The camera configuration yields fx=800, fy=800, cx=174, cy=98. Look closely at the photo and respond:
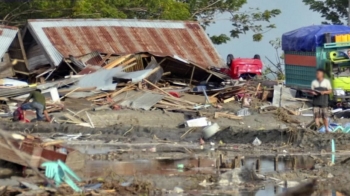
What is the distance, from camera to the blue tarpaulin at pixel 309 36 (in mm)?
25812

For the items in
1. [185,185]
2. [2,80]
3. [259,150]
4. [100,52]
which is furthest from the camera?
[100,52]

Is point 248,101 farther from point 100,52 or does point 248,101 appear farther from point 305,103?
point 100,52

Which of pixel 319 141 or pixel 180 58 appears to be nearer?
pixel 319 141

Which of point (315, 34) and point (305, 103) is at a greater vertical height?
point (315, 34)

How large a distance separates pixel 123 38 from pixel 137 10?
6.56m

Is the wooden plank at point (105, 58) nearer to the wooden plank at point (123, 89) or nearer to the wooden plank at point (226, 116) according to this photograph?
the wooden plank at point (123, 89)

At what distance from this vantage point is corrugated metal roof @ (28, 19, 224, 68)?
93.2 ft

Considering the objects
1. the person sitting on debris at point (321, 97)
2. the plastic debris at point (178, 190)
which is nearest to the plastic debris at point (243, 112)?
the person sitting on debris at point (321, 97)

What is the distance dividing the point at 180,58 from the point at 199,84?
3.91ft

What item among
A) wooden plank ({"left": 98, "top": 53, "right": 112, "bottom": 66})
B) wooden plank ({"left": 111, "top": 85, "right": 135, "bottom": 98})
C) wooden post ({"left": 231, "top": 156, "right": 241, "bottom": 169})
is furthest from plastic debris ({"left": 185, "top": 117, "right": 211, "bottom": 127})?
wooden plank ({"left": 98, "top": 53, "right": 112, "bottom": 66})

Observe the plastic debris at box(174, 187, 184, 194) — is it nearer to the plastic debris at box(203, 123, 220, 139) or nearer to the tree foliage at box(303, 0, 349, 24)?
the plastic debris at box(203, 123, 220, 139)

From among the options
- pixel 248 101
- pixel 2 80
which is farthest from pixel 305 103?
pixel 2 80

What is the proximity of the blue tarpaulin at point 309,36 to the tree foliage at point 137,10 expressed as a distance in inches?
387

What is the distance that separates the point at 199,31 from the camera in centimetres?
3338
